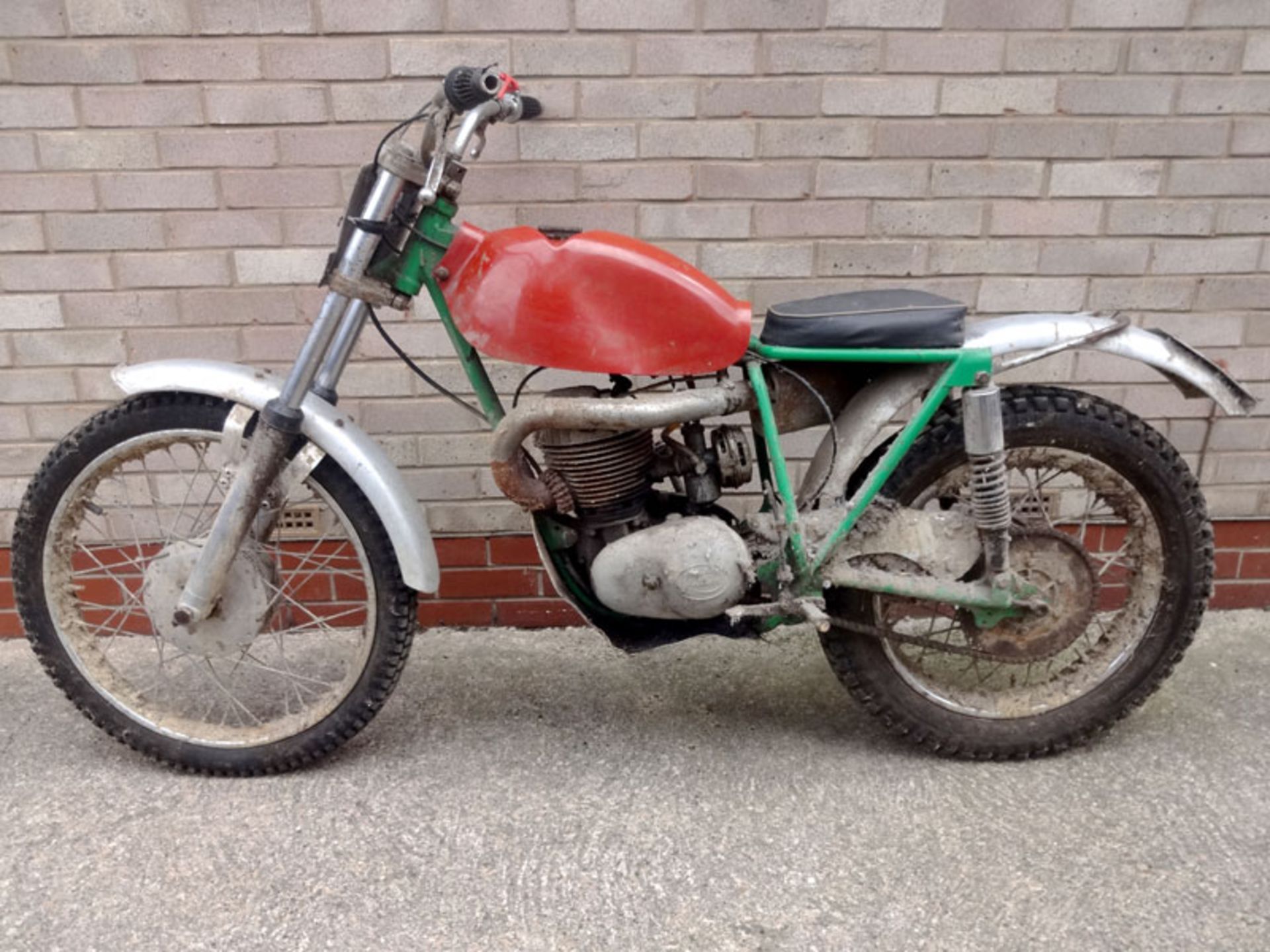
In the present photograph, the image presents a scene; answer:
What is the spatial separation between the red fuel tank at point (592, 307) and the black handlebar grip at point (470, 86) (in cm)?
28

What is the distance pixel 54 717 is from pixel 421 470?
1209 mm

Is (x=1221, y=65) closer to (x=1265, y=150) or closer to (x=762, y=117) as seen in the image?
(x=1265, y=150)

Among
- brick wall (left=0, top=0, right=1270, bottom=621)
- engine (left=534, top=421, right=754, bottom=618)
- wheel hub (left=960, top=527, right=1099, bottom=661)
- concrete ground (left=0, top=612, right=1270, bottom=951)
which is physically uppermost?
brick wall (left=0, top=0, right=1270, bottom=621)

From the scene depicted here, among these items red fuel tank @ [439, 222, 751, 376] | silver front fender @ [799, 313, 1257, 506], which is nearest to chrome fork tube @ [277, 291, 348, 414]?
red fuel tank @ [439, 222, 751, 376]

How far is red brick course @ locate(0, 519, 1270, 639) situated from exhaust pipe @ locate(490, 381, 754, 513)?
2.84ft

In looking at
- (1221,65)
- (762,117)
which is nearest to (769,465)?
(762,117)

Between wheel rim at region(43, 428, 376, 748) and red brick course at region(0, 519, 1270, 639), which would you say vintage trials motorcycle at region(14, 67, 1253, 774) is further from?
red brick course at region(0, 519, 1270, 639)

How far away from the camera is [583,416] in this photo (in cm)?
209

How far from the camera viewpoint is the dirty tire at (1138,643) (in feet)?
7.42

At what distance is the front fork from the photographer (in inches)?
82.7

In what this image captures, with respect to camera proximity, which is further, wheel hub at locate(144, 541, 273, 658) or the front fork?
wheel hub at locate(144, 541, 273, 658)

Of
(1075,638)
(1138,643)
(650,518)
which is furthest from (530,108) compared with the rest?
(1138,643)

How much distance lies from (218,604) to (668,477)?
1139mm

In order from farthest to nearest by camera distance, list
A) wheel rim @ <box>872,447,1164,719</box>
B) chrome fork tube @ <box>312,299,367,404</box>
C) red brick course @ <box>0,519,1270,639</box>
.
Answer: red brick course @ <box>0,519,1270,639</box> < wheel rim @ <box>872,447,1164,719</box> < chrome fork tube @ <box>312,299,367,404</box>
